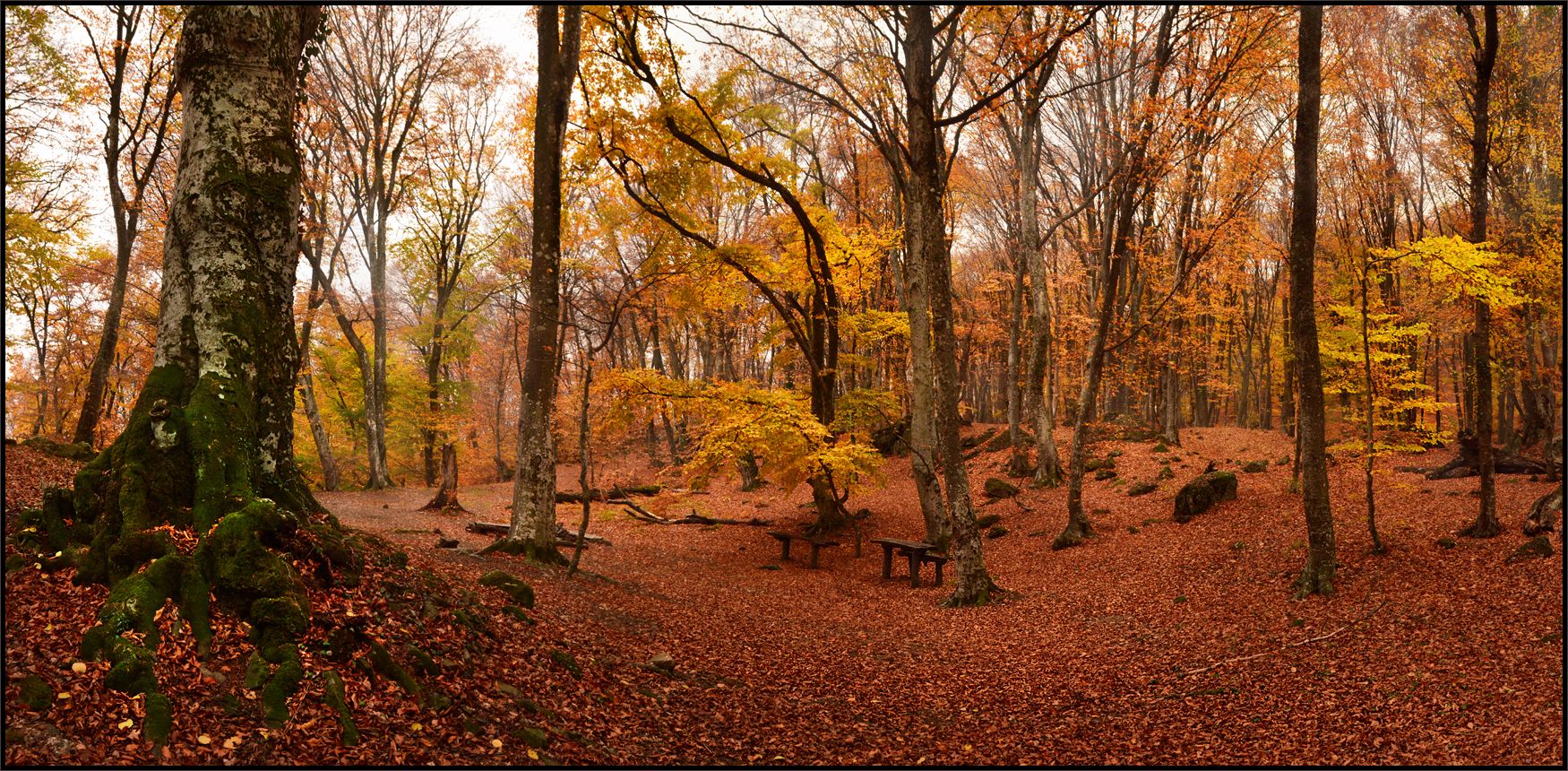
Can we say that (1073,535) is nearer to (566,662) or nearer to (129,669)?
(566,662)

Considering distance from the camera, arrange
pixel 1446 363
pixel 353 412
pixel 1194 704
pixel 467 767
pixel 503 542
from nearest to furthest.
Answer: pixel 467 767, pixel 1194 704, pixel 503 542, pixel 353 412, pixel 1446 363

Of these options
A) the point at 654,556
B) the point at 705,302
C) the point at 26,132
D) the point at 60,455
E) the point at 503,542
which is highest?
the point at 26,132

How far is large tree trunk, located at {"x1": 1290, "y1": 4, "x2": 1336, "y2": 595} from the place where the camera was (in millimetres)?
8328

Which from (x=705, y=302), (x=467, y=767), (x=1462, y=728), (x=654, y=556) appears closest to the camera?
(x=467, y=767)

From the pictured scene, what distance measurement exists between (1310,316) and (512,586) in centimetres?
931

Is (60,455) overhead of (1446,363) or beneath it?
beneath

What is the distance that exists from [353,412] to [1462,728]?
30722mm

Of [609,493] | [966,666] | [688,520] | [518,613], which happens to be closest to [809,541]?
[688,520]

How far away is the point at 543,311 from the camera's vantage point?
32.8ft

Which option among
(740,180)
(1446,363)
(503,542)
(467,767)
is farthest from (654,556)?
(1446,363)

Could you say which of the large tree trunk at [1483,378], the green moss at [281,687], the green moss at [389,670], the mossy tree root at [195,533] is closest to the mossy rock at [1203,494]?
the large tree trunk at [1483,378]

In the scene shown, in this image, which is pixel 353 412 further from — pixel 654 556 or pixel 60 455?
pixel 654 556

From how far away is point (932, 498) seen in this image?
13039mm

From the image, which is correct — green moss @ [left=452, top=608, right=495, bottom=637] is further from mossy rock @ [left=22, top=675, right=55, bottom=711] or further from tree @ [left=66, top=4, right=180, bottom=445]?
tree @ [left=66, top=4, right=180, bottom=445]
